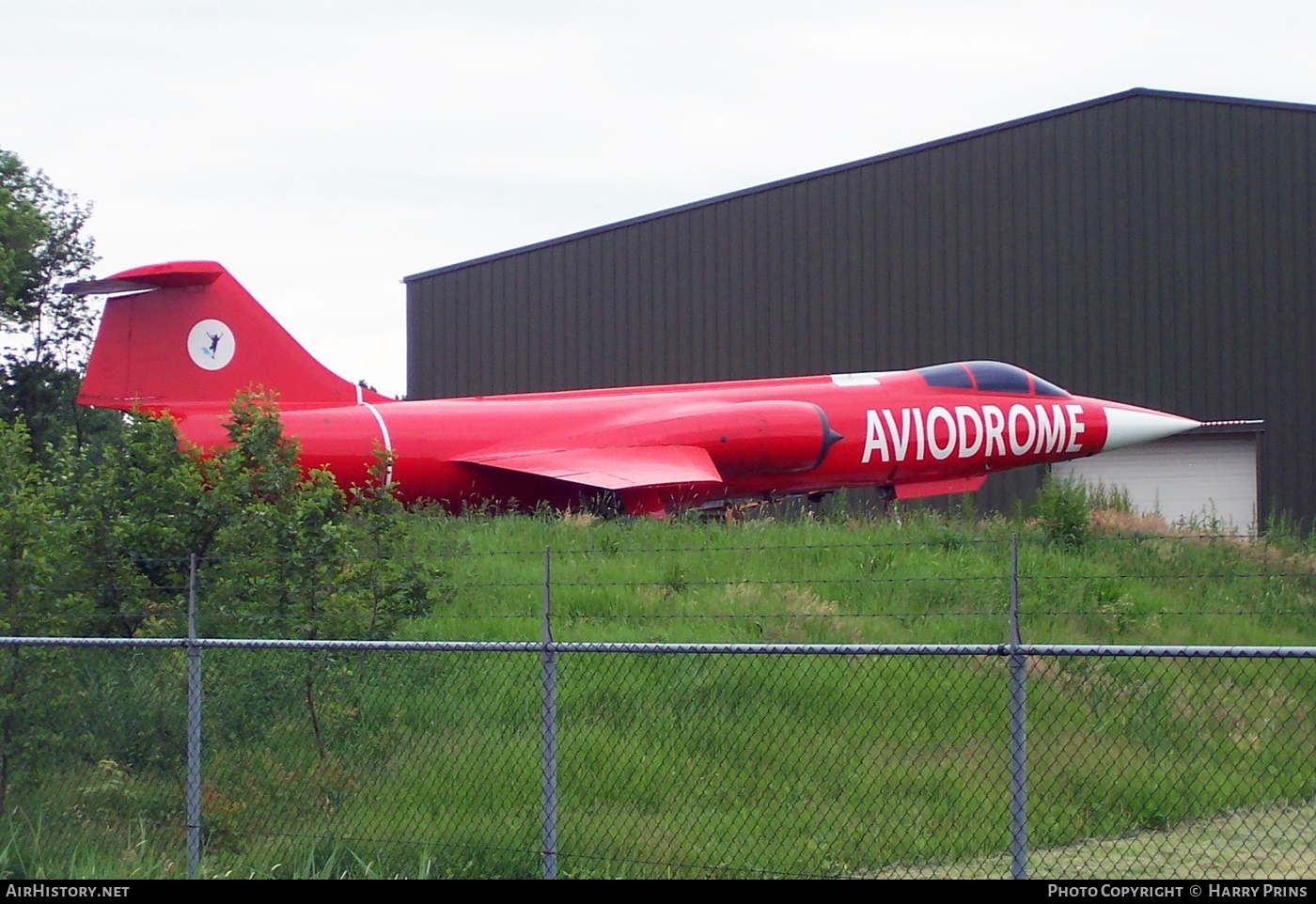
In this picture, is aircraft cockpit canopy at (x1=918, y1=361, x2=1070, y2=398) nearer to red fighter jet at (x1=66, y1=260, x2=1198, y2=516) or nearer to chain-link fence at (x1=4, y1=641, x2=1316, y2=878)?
red fighter jet at (x1=66, y1=260, x2=1198, y2=516)

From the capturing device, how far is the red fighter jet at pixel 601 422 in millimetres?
17203

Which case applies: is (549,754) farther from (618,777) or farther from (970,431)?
(970,431)

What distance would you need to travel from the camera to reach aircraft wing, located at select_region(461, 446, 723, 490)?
57.2 ft

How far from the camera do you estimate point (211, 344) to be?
57.1 feet

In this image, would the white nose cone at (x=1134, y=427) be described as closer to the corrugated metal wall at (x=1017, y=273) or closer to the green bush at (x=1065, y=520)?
the corrugated metal wall at (x=1017, y=273)

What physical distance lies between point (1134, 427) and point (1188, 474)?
20.7 feet

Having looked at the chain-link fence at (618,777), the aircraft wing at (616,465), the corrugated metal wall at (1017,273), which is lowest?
the chain-link fence at (618,777)

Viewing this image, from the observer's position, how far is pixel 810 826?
8234 mm

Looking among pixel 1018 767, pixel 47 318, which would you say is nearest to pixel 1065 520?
pixel 1018 767

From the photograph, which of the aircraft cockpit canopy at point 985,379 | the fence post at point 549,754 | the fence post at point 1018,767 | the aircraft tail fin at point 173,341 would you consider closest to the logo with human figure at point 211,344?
the aircraft tail fin at point 173,341

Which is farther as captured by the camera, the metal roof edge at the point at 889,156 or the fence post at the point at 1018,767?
the metal roof edge at the point at 889,156

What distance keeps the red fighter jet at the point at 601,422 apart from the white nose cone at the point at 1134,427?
0.03 meters

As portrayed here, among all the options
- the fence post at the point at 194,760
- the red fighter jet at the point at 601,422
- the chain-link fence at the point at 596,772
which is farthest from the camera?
the red fighter jet at the point at 601,422

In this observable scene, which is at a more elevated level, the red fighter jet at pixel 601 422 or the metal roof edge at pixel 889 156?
the metal roof edge at pixel 889 156
